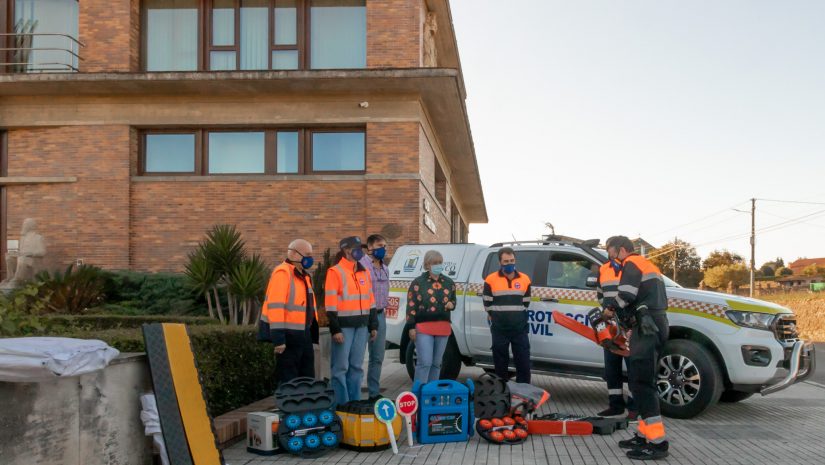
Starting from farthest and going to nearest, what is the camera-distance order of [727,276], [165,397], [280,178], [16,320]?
[727,276]
[280,178]
[16,320]
[165,397]

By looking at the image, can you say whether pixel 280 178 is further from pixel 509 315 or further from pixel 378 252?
pixel 509 315

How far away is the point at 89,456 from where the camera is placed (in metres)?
5.35

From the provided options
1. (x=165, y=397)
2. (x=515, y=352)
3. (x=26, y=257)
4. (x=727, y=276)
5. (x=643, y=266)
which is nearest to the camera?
(x=165, y=397)

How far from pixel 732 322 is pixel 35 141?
17.4m

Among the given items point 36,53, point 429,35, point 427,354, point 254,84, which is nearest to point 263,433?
point 427,354

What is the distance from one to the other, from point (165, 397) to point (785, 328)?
7.30 m

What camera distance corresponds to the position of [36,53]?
19.9 metres

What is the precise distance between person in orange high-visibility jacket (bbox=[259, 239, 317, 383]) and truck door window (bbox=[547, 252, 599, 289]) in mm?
3909

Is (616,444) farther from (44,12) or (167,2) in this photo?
(44,12)

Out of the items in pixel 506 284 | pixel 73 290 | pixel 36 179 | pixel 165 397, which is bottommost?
pixel 165 397

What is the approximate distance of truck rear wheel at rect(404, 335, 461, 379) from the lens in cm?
1095

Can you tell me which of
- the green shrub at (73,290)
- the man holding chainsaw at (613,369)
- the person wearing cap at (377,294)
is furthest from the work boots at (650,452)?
the green shrub at (73,290)

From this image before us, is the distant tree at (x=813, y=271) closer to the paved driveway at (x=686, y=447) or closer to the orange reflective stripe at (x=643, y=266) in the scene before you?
the paved driveway at (x=686, y=447)

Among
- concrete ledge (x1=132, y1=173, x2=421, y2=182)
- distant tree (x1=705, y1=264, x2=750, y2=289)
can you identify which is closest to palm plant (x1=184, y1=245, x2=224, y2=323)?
concrete ledge (x1=132, y1=173, x2=421, y2=182)
